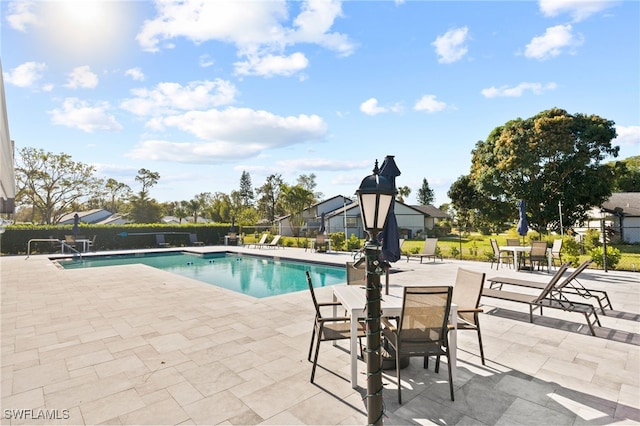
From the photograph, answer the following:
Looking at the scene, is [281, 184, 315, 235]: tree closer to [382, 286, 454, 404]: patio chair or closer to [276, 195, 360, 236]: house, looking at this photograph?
[276, 195, 360, 236]: house

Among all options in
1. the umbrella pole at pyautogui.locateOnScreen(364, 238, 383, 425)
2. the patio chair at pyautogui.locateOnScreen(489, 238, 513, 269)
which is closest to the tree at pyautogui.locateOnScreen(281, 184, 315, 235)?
the patio chair at pyautogui.locateOnScreen(489, 238, 513, 269)

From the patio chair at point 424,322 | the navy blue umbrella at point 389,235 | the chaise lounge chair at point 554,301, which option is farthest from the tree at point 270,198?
the patio chair at point 424,322

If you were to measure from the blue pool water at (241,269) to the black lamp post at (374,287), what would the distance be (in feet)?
24.7

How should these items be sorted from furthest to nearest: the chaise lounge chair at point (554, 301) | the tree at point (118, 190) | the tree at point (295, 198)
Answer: the tree at point (118, 190) < the tree at point (295, 198) < the chaise lounge chair at point (554, 301)

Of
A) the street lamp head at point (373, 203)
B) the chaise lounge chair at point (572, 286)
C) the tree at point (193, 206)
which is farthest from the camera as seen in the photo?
the tree at point (193, 206)

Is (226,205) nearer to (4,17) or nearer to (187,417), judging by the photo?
(4,17)

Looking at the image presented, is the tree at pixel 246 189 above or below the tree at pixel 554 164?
above

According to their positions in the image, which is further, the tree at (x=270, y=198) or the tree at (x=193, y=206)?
the tree at (x=193, y=206)

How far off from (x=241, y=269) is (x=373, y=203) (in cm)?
1277

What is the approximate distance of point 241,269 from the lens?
14.0 metres

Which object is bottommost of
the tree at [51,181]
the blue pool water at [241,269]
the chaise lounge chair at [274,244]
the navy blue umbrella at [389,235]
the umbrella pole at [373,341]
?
the blue pool water at [241,269]

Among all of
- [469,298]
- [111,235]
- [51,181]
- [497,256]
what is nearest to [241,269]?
[497,256]

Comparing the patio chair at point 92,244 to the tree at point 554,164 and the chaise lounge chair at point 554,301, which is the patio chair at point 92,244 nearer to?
the chaise lounge chair at point 554,301

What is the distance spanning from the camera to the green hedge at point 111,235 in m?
18.1
